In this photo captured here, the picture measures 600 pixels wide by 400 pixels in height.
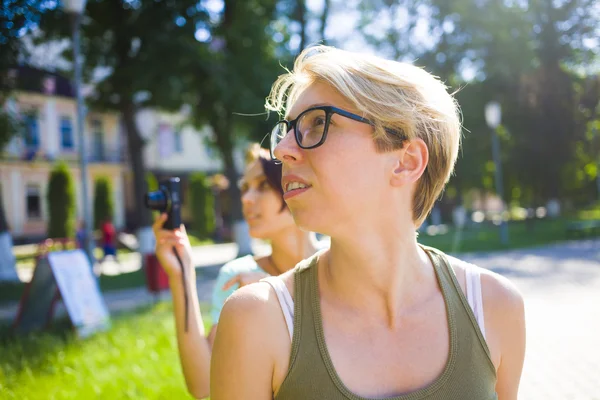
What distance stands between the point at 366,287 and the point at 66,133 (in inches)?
1391

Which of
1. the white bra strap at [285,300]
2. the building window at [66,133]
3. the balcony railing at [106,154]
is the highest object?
the building window at [66,133]

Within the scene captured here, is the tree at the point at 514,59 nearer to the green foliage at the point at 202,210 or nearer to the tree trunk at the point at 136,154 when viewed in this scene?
the tree trunk at the point at 136,154

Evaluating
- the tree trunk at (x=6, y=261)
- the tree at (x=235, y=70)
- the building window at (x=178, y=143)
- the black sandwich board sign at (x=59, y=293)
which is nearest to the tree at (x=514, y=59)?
the tree at (x=235, y=70)

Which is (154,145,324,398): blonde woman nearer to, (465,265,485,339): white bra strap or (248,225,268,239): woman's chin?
(248,225,268,239): woman's chin

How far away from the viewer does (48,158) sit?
3184cm

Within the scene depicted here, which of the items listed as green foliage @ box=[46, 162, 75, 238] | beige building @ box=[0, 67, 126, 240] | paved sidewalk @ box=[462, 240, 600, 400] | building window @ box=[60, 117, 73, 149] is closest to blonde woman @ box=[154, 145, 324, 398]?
paved sidewalk @ box=[462, 240, 600, 400]

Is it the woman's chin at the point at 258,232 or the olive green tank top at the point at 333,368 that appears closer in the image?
the olive green tank top at the point at 333,368

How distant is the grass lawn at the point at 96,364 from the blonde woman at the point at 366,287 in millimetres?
3214

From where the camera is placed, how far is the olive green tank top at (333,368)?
4.48ft

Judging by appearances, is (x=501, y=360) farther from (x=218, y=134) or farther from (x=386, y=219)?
(x=218, y=134)

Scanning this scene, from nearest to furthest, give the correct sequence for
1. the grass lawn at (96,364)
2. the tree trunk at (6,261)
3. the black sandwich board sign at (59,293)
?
the grass lawn at (96,364)
the black sandwich board sign at (59,293)
the tree trunk at (6,261)

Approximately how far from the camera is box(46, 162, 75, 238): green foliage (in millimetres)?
25984

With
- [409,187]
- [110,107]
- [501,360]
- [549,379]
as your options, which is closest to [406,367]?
[501,360]

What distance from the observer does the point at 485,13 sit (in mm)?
24797
